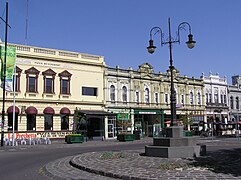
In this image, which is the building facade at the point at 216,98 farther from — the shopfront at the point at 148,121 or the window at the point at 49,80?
the window at the point at 49,80

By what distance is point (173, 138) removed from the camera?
591 inches

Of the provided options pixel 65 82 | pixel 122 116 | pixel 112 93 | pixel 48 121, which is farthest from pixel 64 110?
pixel 122 116

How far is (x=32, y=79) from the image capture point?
37.2 metres

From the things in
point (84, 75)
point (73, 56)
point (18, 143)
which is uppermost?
point (73, 56)

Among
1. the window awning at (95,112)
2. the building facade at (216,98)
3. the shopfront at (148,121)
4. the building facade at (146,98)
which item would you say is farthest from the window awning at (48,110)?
the building facade at (216,98)

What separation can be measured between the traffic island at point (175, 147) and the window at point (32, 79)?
24563mm

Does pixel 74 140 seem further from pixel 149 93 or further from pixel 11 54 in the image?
pixel 149 93

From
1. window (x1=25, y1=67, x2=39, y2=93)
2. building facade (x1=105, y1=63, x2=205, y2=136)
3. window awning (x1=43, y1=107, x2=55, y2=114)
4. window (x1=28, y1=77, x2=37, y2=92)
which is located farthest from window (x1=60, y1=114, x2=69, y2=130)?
building facade (x1=105, y1=63, x2=205, y2=136)

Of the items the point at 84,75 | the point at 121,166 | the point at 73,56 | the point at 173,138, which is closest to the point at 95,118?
the point at 84,75

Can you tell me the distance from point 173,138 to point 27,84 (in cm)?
2568

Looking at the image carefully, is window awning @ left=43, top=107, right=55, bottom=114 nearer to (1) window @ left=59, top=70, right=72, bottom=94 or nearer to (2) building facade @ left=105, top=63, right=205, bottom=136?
(1) window @ left=59, top=70, right=72, bottom=94

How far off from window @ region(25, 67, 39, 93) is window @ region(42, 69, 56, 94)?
1.13 meters

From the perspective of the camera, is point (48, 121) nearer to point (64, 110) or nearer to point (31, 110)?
point (64, 110)

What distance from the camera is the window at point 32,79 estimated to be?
36.6 metres
